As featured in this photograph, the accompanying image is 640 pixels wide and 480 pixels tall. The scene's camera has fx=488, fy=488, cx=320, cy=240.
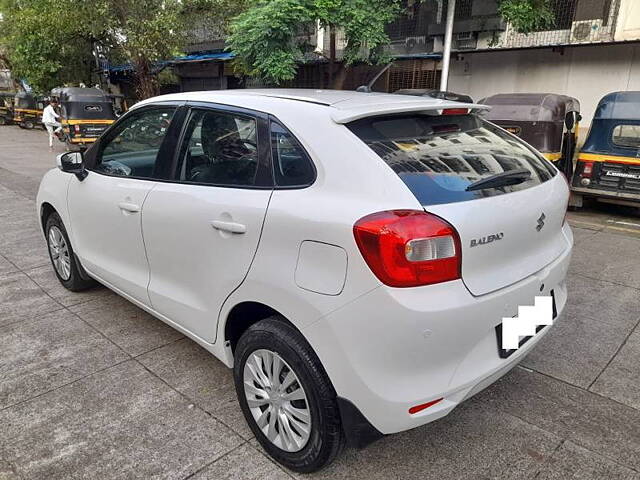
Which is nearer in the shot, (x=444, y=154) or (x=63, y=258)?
(x=444, y=154)

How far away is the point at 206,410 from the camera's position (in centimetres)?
267

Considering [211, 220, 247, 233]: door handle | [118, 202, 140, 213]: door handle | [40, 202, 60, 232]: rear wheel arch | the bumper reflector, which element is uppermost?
[211, 220, 247, 233]: door handle

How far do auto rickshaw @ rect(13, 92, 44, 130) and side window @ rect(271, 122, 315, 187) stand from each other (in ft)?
92.5

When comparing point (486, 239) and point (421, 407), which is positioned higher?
point (486, 239)

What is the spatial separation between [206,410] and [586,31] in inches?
510

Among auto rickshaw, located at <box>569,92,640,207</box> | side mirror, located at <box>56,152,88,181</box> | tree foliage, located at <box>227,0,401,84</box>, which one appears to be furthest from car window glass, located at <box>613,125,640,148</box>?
side mirror, located at <box>56,152,88,181</box>

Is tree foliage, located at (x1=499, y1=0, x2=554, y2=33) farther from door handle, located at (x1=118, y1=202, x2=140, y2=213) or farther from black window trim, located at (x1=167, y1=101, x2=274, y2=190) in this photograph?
door handle, located at (x1=118, y1=202, x2=140, y2=213)

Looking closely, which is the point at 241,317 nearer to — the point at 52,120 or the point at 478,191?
the point at 478,191

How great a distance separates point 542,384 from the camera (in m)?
2.91

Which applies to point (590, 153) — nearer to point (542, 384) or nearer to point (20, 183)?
point (542, 384)

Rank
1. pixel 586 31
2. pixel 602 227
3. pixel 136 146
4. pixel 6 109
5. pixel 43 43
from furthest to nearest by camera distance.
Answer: pixel 6 109 < pixel 43 43 < pixel 586 31 < pixel 602 227 < pixel 136 146

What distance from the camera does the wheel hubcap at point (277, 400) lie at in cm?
213

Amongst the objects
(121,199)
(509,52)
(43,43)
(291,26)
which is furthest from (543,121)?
(43,43)

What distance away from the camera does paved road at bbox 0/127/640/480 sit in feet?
7.43
